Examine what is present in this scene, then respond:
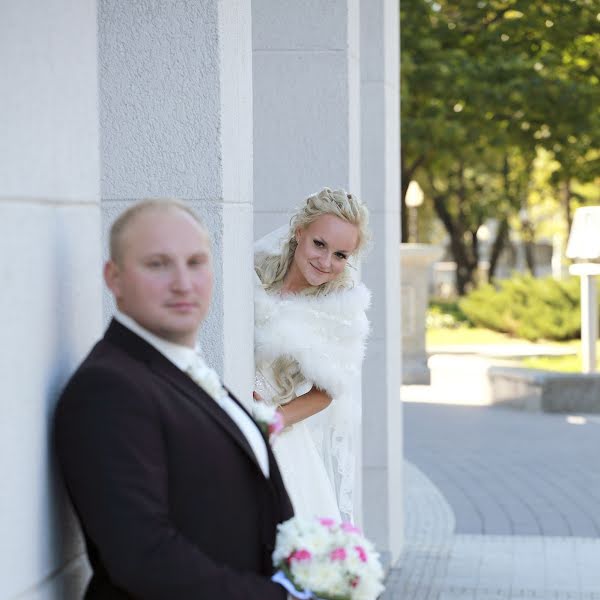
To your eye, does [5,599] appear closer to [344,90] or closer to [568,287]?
[344,90]

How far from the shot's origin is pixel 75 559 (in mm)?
2748

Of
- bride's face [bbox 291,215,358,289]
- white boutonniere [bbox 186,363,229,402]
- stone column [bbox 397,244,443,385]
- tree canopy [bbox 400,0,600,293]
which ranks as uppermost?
tree canopy [bbox 400,0,600,293]

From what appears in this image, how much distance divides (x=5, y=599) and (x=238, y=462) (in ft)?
1.62

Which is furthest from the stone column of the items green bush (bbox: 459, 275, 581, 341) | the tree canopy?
green bush (bbox: 459, 275, 581, 341)

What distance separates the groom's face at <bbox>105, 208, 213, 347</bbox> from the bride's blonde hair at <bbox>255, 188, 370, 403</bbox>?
2.29 metres

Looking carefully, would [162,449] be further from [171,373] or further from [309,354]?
[309,354]

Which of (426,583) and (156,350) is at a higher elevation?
(156,350)

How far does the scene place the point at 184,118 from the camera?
3.80 m

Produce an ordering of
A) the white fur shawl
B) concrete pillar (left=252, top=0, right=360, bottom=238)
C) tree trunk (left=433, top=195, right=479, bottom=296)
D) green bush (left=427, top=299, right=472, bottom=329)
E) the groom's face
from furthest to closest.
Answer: tree trunk (left=433, top=195, right=479, bottom=296), green bush (left=427, top=299, right=472, bottom=329), concrete pillar (left=252, top=0, right=360, bottom=238), the white fur shawl, the groom's face

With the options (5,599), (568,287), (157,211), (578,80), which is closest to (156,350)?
(157,211)

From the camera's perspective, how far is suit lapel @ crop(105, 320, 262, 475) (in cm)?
243

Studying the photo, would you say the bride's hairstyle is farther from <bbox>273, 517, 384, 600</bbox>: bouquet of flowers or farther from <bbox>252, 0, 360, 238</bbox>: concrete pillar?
<bbox>273, 517, 384, 600</bbox>: bouquet of flowers

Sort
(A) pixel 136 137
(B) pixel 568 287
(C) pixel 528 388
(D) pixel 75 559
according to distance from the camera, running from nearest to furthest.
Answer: (D) pixel 75 559 → (A) pixel 136 137 → (C) pixel 528 388 → (B) pixel 568 287

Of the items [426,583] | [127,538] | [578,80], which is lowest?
[426,583]
